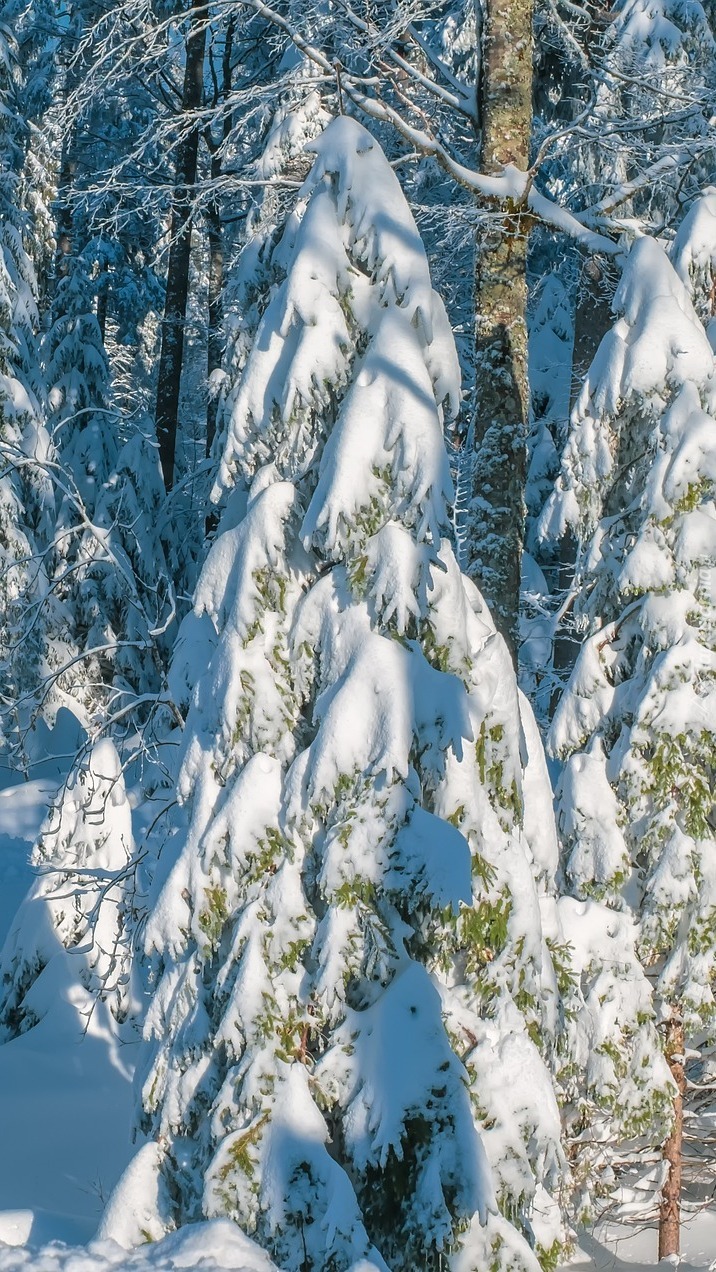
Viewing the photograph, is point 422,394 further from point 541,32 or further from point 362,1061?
point 541,32

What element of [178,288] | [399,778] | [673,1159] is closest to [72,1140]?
[673,1159]

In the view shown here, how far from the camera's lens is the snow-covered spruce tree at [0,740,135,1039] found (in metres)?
10.0

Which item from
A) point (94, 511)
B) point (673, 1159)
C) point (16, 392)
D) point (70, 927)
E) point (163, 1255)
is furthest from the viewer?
point (94, 511)

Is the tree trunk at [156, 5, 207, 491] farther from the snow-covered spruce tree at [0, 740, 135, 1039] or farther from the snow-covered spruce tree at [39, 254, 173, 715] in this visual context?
the snow-covered spruce tree at [0, 740, 135, 1039]

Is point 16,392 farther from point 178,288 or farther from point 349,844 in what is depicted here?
point 349,844

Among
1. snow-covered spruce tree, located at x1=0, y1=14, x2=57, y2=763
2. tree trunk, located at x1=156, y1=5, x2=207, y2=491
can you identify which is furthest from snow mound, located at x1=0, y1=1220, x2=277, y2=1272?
snow-covered spruce tree, located at x1=0, y1=14, x2=57, y2=763

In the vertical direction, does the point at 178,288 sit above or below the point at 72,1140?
above

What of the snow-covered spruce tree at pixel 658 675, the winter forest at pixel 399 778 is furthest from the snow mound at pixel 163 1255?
the snow-covered spruce tree at pixel 658 675

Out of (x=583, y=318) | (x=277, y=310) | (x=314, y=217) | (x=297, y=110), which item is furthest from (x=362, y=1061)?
(x=583, y=318)

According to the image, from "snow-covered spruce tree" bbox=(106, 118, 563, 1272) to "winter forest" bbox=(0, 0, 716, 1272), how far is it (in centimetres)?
2

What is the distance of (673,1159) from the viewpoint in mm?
8188

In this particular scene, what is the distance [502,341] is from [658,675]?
242cm

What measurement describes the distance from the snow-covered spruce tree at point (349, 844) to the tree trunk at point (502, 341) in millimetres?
1415

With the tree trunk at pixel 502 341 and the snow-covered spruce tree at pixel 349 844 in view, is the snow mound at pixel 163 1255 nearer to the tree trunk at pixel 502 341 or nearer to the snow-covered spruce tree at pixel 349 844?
the snow-covered spruce tree at pixel 349 844
